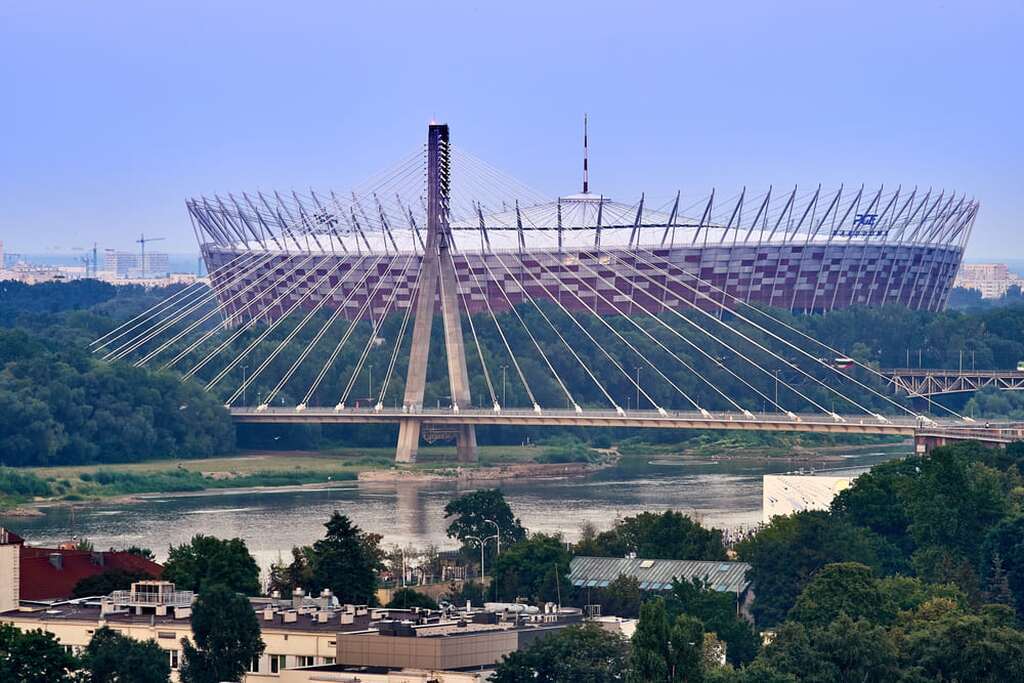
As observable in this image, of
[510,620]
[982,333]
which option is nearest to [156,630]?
[510,620]

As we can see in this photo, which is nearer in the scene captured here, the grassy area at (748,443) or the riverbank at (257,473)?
the riverbank at (257,473)

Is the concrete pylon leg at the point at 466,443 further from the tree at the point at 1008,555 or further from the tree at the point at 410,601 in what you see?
the tree at the point at 410,601

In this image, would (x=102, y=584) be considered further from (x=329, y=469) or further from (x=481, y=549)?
(x=329, y=469)

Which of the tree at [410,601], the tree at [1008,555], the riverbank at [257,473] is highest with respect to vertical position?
the riverbank at [257,473]

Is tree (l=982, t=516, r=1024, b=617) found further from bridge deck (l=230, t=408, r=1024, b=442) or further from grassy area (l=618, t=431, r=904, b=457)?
grassy area (l=618, t=431, r=904, b=457)

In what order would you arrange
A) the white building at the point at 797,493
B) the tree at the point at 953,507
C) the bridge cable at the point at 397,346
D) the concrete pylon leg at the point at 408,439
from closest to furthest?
the tree at the point at 953,507 → the white building at the point at 797,493 → the concrete pylon leg at the point at 408,439 → the bridge cable at the point at 397,346

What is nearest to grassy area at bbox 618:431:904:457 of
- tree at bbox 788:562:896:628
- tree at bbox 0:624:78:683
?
tree at bbox 788:562:896:628

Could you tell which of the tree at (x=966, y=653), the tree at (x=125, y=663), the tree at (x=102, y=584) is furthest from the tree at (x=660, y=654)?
the tree at (x=102, y=584)
